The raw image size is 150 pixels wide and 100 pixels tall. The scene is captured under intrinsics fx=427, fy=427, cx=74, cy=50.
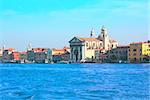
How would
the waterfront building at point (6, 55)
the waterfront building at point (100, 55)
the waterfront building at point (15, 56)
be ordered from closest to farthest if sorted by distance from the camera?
the waterfront building at point (100, 55), the waterfront building at point (15, 56), the waterfront building at point (6, 55)

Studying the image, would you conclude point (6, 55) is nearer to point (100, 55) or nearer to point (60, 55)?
point (60, 55)

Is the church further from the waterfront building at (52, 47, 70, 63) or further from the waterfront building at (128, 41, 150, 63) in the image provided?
the waterfront building at (128, 41, 150, 63)

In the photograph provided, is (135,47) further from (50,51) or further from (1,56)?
(1,56)

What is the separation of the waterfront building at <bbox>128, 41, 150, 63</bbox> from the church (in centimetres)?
1348

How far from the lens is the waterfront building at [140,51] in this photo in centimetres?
6694

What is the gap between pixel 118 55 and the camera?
74.6m

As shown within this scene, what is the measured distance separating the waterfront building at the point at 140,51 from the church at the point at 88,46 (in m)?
13.5

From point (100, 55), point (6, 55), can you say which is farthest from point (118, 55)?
point (6, 55)

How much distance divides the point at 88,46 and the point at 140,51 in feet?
56.7

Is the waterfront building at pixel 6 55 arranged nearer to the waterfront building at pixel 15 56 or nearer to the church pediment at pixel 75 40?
A: the waterfront building at pixel 15 56

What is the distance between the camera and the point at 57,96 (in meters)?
11.9

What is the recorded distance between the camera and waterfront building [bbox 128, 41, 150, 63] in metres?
66.9

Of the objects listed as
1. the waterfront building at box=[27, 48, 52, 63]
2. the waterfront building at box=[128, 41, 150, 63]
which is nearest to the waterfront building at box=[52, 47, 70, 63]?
the waterfront building at box=[27, 48, 52, 63]

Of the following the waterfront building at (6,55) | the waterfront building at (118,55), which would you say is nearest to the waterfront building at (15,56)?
the waterfront building at (6,55)
